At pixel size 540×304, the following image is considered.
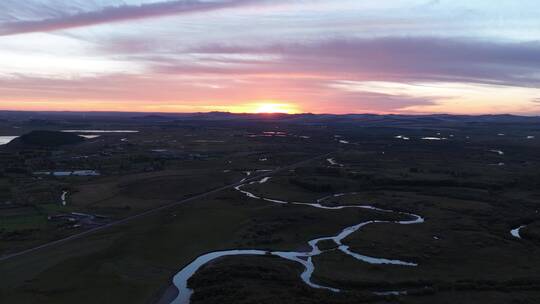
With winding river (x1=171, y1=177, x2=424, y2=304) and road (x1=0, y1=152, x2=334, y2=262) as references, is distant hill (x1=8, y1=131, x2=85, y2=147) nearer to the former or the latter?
road (x1=0, y1=152, x2=334, y2=262)

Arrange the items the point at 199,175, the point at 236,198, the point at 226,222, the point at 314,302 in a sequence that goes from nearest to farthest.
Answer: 1. the point at 314,302
2. the point at 226,222
3. the point at 236,198
4. the point at 199,175

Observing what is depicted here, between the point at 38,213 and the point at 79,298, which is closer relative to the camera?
the point at 79,298

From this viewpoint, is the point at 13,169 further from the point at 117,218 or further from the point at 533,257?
the point at 533,257

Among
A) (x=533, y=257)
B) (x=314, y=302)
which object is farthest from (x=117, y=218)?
(x=533, y=257)

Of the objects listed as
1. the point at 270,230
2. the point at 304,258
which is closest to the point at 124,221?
the point at 270,230

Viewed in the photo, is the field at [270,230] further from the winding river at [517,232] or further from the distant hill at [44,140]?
the distant hill at [44,140]

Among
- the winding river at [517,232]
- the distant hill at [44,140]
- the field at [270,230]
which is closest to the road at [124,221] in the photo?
the field at [270,230]
